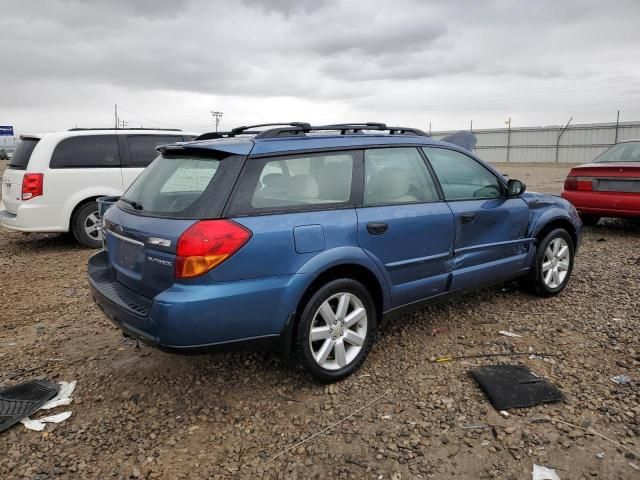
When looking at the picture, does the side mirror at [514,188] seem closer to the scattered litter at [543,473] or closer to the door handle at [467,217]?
the door handle at [467,217]

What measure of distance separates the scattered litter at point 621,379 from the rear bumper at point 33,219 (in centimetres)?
691

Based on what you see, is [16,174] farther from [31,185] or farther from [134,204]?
[134,204]

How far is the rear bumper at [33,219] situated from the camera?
6.84 m

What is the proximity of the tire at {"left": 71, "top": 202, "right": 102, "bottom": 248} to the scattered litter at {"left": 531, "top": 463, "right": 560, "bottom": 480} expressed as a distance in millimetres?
6611

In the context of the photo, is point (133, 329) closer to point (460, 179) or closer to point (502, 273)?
point (460, 179)

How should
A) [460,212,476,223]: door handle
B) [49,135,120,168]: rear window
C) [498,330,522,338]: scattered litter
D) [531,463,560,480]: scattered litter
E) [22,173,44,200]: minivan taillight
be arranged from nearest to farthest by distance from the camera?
1. [531,463,560,480]: scattered litter
2. [460,212,476,223]: door handle
3. [498,330,522,338]: scattered litter
4. [22,173,44,200]: minivan taillight
5. [49,135,120,168]: rear window

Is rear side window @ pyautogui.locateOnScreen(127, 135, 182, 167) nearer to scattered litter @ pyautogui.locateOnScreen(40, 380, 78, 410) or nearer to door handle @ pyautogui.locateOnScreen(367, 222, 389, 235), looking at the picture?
scattered litter @ pyautogui.locateOnScreen(40, 380, 78, 410)

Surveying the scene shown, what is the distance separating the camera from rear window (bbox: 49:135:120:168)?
278 inches

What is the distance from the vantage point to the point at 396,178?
3623 mm

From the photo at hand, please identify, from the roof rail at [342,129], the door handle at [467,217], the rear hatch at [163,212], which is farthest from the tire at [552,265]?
the rear hatch at [163,212]

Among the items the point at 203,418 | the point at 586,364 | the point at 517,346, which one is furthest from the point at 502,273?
the point at 203,418

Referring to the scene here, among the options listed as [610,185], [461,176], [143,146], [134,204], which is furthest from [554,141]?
[134,204]

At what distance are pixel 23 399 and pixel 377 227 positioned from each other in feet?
8.23

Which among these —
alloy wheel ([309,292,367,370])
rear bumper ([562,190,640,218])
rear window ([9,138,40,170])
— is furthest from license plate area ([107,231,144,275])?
rear bumper ([562,190,640,218])
